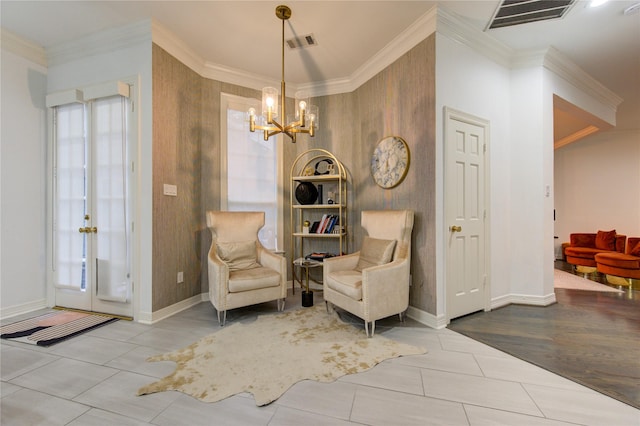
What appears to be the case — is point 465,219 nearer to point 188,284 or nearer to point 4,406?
point 188,284

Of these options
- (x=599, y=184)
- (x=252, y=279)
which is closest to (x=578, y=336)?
(x=252, y=279)

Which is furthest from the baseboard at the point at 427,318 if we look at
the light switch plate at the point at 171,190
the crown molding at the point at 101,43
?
the crown molding at the point at 101,43

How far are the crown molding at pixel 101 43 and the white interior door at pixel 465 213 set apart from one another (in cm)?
321

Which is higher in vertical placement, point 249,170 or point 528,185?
point 249,170

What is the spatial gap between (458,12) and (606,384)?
3153 mm

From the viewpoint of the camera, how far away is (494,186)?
316 centimetres

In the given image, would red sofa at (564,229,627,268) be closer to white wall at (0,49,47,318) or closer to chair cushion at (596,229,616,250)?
chair cushion at (596,229,616,250)

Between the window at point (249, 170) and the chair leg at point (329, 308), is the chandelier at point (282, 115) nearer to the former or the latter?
the window at point (249, 170)

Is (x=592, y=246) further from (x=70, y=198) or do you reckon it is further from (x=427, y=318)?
(x=70, y=198)

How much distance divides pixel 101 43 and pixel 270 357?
11.9ft

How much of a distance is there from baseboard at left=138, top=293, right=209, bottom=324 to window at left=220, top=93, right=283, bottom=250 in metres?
1.12

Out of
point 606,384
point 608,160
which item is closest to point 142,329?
point 606,384

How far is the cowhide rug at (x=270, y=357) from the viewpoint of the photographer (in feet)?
5.57

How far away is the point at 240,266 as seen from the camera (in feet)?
10.2
